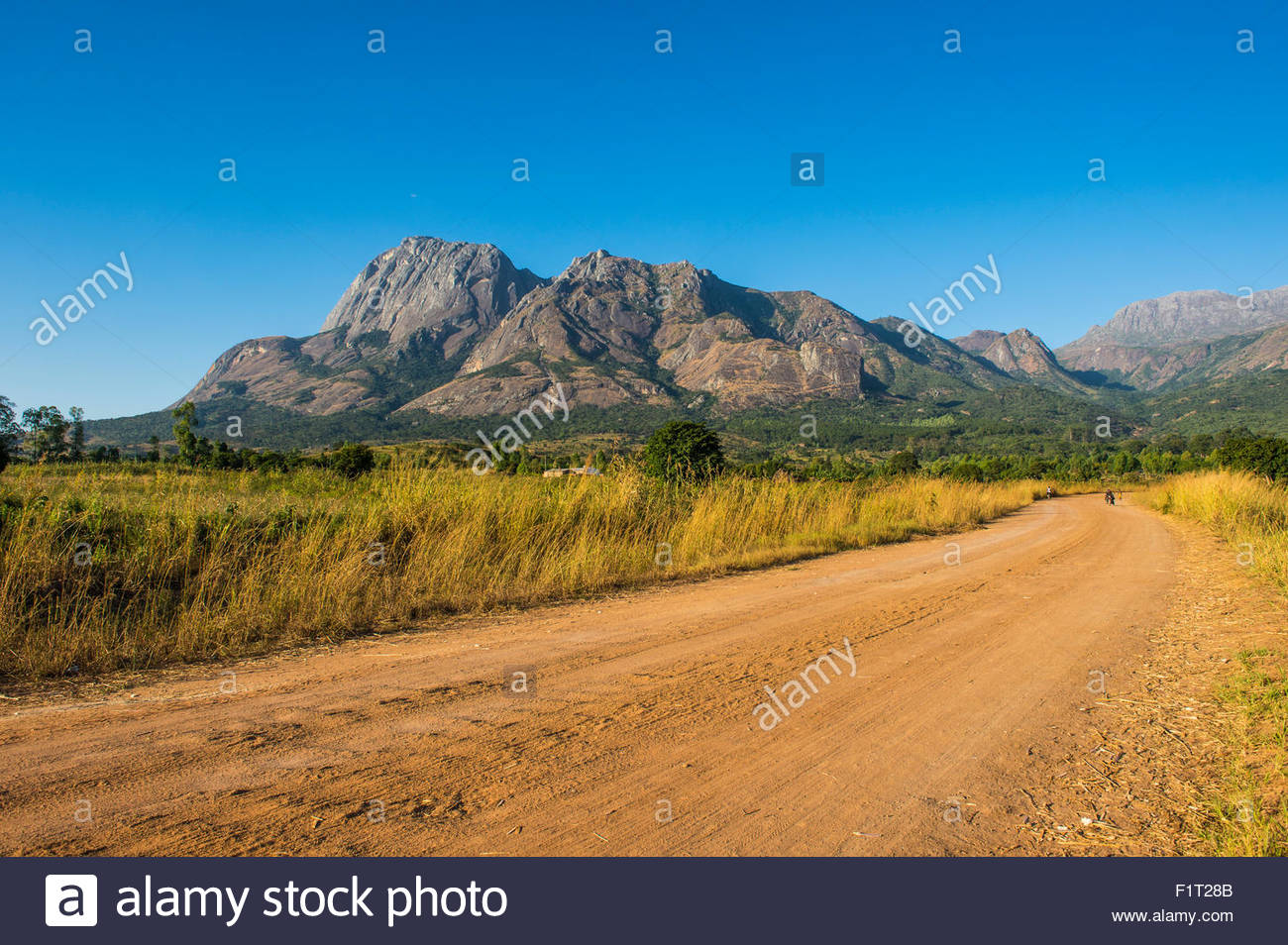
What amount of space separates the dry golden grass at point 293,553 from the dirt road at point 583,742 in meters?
0.75

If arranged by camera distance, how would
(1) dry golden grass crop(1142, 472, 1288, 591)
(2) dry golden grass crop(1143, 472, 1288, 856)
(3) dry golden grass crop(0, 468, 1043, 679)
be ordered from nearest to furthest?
1. (2) dry golden grass crop(1143, 472, 1288, 856)
2. (3) dry golden grass crop(0, 468, 1043, 679)
3. (1) dry golden grass crop(1142, 472, 1288, 591)

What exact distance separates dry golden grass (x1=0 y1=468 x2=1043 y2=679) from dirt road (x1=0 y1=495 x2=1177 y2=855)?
2.47ft

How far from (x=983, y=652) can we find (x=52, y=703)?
21.9 ft

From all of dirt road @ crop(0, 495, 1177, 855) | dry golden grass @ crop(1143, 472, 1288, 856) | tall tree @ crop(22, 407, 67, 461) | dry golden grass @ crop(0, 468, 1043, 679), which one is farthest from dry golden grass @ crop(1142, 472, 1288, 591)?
tall tree @ crop(22, 407, 67, 461)

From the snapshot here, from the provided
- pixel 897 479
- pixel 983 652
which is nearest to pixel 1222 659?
pixel 983 652

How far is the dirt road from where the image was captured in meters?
2.61

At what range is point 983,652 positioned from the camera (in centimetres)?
547

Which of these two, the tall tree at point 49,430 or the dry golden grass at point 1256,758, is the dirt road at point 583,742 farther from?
the tall tree at point 49,430

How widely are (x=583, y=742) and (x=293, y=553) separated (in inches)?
177

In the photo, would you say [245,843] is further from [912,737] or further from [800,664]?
[800,664]

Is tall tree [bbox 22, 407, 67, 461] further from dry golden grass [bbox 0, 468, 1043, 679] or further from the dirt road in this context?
the dirt road

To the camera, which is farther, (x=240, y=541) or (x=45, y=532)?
(x=240, y=541)

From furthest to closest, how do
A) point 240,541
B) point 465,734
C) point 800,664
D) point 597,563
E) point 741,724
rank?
point 597,563, point 240,541, point 800,664, point 741,724, point 465,734

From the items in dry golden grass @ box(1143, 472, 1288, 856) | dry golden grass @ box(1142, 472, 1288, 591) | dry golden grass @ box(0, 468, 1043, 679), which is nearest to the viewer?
dry golden grass @ box(1143, 472, 1288, 856)
